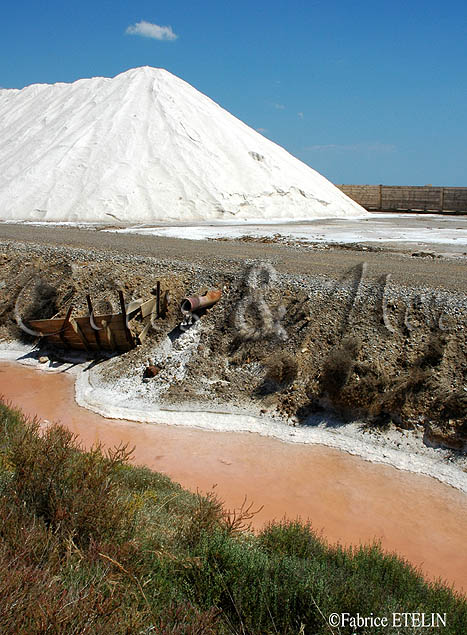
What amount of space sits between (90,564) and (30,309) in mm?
12772

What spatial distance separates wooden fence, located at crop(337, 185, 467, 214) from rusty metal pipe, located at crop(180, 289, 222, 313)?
32181mm

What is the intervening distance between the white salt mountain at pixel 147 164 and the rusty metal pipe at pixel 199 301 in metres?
17.4

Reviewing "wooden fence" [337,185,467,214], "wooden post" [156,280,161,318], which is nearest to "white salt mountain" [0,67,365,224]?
"wooden fence" [337,185,467,214]

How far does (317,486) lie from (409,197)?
37.6 meters

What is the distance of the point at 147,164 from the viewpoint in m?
33.8

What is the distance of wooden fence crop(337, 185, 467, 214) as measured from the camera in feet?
133

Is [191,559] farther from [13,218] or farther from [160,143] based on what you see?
[160,143]

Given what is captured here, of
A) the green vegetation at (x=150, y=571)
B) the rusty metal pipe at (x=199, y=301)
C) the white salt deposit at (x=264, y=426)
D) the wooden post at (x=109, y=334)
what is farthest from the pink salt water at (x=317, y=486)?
the rusty metal pipe at (x=199, y=301)

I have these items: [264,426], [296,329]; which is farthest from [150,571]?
[296,329]

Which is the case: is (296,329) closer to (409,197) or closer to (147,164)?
(147,164)

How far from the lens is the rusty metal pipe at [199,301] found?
13469 millimetres

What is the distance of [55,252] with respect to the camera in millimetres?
17797

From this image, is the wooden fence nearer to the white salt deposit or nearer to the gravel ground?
the gravel ground

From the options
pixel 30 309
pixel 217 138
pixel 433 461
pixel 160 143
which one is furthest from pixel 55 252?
pixel 217 138
